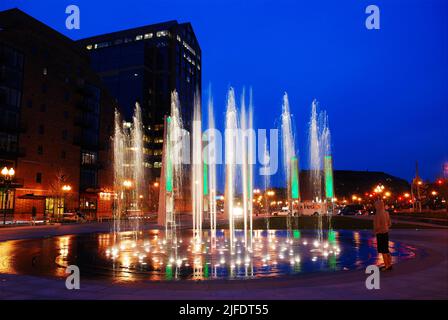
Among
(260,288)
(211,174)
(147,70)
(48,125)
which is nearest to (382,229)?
(260,288)

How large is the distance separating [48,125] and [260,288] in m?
57.4

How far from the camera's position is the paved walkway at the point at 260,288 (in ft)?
24.9

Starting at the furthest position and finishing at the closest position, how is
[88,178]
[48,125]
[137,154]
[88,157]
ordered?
1. [137,154]
2. [88,157]
3. [88,178]
4. [48,125]

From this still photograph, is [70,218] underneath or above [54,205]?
underneath

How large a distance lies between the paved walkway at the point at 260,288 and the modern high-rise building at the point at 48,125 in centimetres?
3986

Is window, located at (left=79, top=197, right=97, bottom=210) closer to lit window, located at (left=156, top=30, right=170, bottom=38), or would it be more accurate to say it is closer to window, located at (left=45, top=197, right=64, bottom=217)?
window, located at (left=45, top=197, right=64, bottom=217)

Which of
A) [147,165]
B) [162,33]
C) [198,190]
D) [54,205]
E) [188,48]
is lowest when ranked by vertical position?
[54,205]

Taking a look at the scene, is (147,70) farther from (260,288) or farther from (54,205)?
(260,288)

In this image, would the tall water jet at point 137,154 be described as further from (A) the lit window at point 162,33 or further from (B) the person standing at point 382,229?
(B) the person standing at point 382,229

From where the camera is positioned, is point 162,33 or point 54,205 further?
point 162,33

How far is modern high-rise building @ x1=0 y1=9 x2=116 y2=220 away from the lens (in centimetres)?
5162

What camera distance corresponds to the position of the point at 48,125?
192 feet
